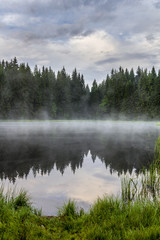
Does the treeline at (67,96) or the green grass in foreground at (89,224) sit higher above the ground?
the treeline at (67,96)

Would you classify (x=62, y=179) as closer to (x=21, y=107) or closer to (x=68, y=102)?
(x=21, y=107)

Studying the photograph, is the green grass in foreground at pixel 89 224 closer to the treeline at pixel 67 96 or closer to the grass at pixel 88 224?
the grass at pixel 88 224

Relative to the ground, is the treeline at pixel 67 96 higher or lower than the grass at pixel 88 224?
higher

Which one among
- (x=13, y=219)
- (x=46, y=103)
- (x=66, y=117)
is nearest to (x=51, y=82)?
(x=46, y=103)

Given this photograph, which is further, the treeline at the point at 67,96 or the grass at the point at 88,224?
the treeline at the point at 67,96

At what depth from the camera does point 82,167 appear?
1187 centimetres

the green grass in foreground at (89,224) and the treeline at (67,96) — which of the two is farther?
the treeline at (67,96)

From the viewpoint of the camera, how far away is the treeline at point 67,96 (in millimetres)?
77000

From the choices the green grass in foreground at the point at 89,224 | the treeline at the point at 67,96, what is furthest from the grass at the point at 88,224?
the treeline at the point at 67,96

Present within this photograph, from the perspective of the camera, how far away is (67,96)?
97375 mm

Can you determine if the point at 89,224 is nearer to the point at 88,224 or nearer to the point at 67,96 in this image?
the point at 88,224

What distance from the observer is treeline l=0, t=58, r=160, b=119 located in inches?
3031

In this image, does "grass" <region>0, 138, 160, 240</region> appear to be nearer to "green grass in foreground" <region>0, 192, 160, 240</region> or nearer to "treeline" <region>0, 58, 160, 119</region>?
"green grass in foreground" <region>0, 192, 160, 240</region>

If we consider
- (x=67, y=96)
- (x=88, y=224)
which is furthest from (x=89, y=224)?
(x=67, y=96)
